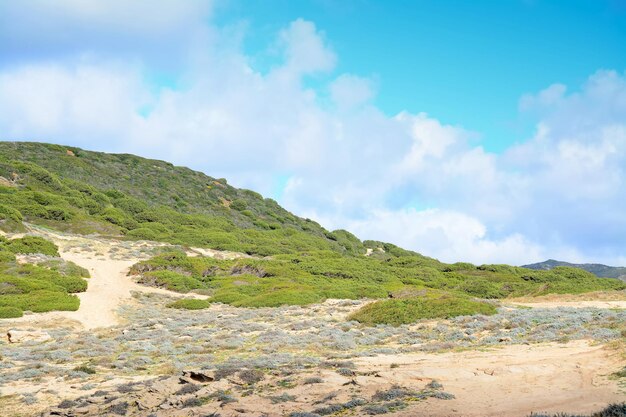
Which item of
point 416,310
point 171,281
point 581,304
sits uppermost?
point 171,281

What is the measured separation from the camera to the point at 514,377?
13.3m

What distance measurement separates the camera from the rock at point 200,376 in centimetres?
1491

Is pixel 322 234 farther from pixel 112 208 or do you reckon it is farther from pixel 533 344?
pixel 533 344

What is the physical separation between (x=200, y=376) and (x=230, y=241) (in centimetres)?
4116

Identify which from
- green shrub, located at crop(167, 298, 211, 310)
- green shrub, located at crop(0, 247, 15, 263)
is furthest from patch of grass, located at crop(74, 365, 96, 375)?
green shrub, located at crop(0, 247, 15, 263)

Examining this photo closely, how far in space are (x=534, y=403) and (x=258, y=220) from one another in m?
67.6

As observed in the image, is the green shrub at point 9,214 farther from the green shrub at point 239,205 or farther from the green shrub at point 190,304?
the green shrub at point 239,205

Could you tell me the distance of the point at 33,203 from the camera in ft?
176

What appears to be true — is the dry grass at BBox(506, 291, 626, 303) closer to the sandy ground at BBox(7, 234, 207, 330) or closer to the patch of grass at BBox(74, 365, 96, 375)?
the sandy ground at BBox(7, 234, 207, 330)

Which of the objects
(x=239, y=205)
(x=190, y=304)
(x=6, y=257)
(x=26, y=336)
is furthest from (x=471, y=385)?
(x=239, y=205)

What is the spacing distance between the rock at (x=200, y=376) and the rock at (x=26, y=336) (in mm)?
10057

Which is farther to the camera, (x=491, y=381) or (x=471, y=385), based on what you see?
(x=491, y=381)

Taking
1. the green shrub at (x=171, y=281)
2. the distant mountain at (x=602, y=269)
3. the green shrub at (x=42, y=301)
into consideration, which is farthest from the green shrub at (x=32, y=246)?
the distant mountain at (x=602, y=269)

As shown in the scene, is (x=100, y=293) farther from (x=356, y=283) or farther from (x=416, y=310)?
(x=416, y=310)
